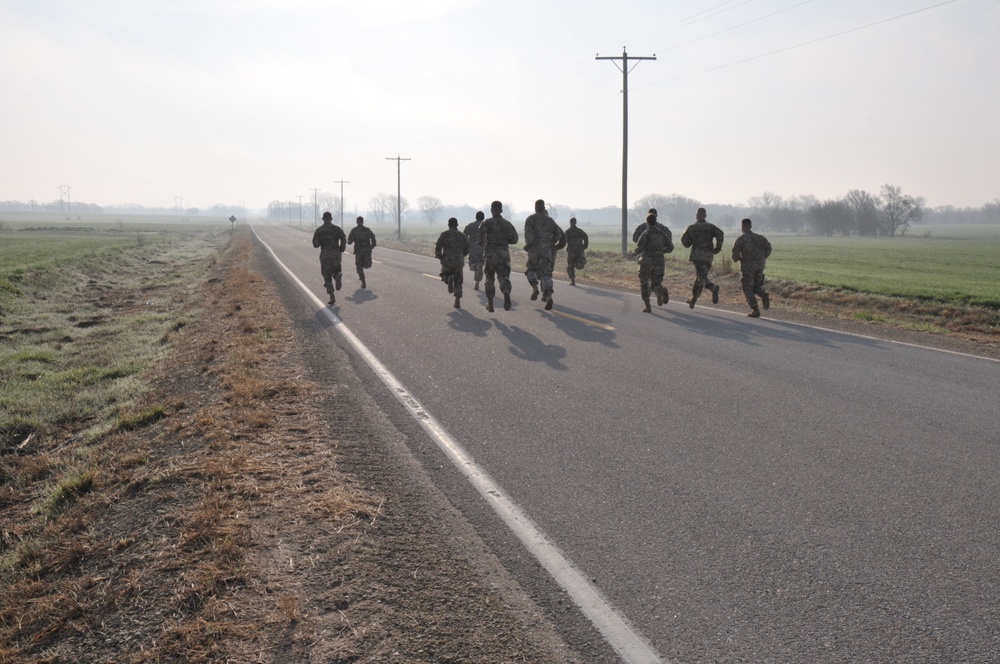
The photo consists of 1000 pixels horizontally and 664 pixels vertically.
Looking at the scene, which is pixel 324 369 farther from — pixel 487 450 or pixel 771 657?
pixel 771 657

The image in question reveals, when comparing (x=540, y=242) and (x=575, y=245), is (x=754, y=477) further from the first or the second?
(x=575, y=245)

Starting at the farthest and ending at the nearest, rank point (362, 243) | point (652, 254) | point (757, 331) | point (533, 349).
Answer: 1. point (362, 243)
2. point (652, 254)
3. point (757, 331)
4. point (533, 349)

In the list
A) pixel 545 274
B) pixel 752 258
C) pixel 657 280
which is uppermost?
pixel 752 258

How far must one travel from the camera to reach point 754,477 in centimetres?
476

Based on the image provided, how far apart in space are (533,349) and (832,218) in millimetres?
122425

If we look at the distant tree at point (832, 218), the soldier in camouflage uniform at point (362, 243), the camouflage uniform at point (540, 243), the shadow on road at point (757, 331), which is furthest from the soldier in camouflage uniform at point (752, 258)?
the distant tree at point (832, 218)

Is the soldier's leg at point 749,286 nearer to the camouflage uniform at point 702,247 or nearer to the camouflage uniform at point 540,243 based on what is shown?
the camouflage uniform at point 702,247

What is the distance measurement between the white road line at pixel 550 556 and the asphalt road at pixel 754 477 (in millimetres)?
65

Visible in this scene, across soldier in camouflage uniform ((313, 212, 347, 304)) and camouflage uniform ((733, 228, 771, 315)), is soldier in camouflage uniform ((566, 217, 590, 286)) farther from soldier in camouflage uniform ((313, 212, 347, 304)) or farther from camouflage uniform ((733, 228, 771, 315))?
soldier in camouflage uniform ((313, 212, 347, 304))

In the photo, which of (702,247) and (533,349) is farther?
(702,247)

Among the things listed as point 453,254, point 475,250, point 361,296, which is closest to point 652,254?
point 453,254

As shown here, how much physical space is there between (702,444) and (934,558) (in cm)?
198

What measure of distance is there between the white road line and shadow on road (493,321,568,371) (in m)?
2.49

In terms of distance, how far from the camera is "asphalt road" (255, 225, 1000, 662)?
122 inches
